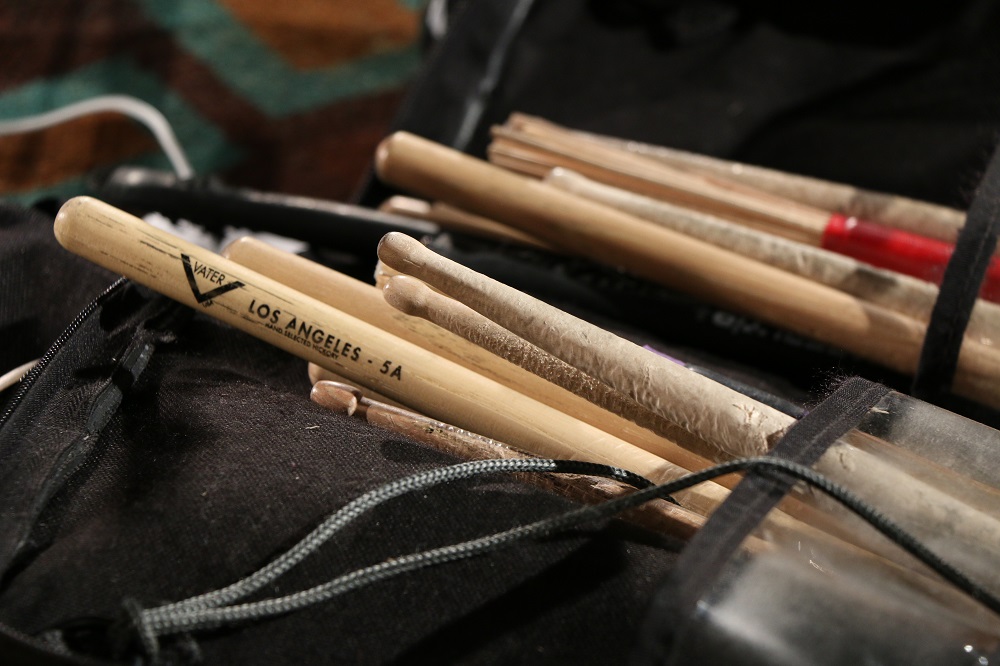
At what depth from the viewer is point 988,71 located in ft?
2.27

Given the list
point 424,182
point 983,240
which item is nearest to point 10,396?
point 424,182

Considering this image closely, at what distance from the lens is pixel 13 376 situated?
1.53 ft

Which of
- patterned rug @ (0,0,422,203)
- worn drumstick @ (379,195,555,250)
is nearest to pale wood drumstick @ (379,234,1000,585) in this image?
worn drumstick @ (379,195,555,250)

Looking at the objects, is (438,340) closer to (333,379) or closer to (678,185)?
(333,379)

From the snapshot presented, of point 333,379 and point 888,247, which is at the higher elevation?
point 888,247

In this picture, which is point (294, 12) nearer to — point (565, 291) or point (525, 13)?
point (525, 13)

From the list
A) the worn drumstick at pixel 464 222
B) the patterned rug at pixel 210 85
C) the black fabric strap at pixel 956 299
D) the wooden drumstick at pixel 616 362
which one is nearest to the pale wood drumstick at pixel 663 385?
the wooden drumstick at pixel 616 362

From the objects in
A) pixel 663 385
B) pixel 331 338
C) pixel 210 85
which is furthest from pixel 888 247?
pixel 210 85

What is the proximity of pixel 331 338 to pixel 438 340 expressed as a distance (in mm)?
58

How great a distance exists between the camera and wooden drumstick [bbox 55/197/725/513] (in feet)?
1.38

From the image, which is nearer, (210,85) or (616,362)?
(616,362)

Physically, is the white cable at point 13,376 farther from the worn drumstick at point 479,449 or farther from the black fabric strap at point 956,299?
the black fabric strap at point 956,299

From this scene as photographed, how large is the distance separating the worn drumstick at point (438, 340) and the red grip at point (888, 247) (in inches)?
9.2

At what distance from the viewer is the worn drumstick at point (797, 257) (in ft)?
1.71
